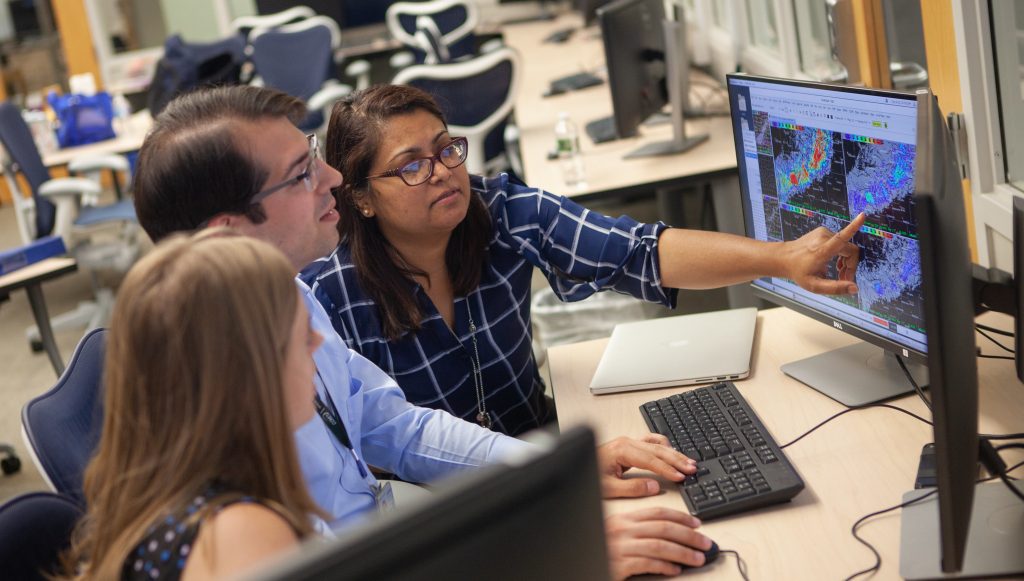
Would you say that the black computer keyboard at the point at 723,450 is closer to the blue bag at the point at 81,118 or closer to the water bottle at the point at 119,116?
the blue bag at the point at 81,118

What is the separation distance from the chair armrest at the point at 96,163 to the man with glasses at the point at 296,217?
3.72 metres

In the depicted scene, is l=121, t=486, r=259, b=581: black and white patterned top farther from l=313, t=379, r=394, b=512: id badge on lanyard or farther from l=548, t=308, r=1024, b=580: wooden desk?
l=548, t=308, r=1024, b=580: wooden desk

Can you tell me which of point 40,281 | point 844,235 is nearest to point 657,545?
point 844,235

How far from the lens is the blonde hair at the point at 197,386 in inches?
37.1

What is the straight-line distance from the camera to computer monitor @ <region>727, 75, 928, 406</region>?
4.95ft

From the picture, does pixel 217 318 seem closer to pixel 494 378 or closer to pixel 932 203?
pixel 932 203

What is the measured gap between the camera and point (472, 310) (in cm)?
206

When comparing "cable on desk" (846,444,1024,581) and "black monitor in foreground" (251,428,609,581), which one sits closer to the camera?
"black monitor in foreground" (251,428,609,581)

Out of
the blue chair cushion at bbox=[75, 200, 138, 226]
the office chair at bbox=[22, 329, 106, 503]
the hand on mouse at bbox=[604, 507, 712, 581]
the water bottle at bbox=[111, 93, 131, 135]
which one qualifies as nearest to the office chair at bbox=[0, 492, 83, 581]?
the office chair at bbox=[22, 329, 106, 503]

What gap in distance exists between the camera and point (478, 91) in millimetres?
4555

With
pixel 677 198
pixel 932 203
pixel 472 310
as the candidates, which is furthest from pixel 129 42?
pixel 932 203

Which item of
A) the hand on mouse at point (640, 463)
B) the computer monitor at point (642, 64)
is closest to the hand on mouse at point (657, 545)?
the hand on mouse at point (640, 463)

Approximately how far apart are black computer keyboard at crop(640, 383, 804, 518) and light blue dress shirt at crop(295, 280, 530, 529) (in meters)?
0.25

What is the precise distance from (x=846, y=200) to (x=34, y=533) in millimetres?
1170
